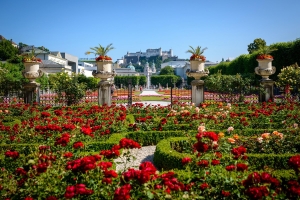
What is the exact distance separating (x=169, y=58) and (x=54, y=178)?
6589 inches

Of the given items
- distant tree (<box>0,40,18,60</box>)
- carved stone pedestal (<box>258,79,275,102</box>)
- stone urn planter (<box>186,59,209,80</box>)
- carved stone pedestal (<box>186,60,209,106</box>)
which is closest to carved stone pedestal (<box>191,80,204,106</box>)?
carved stone pedestal (<box>186,60,209,106</box>)

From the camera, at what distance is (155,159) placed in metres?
6.30

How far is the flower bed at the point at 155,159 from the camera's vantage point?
2.98m

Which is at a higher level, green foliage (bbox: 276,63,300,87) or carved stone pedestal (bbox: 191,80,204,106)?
green foliage (bbox: 276,63,300,87)

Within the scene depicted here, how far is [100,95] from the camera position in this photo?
14133 mm

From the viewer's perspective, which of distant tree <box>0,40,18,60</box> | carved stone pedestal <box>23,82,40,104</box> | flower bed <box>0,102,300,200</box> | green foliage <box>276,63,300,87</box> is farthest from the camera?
distant tree <box>0,40,18,60</box>

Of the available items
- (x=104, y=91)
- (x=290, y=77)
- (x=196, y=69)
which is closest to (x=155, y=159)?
(x=104, y=91)

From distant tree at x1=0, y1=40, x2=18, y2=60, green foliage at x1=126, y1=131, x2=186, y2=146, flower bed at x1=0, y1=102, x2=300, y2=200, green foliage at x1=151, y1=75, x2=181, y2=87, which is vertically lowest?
green foliage at x1=126, y1=131, x2=186, y2=146

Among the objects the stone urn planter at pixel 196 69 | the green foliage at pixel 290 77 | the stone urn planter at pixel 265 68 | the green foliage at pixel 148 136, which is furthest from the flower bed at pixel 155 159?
the green foliage at pixel 290 77

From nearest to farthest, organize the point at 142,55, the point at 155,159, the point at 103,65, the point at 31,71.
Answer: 1. the point at 155,159
2. the point at 31,71
3. the point at 103,65
4. the point at 142,55

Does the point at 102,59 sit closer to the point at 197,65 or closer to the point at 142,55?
the point at 197,65

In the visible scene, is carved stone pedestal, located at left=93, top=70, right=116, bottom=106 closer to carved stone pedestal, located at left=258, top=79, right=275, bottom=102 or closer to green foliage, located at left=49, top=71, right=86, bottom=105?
green foliage, located at left=49, top=71, right=86, bottom=105

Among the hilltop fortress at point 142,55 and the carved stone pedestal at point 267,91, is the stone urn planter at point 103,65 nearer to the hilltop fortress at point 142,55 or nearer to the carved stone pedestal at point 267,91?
the carved stone pedestal at point 267,91

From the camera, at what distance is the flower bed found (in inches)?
117
